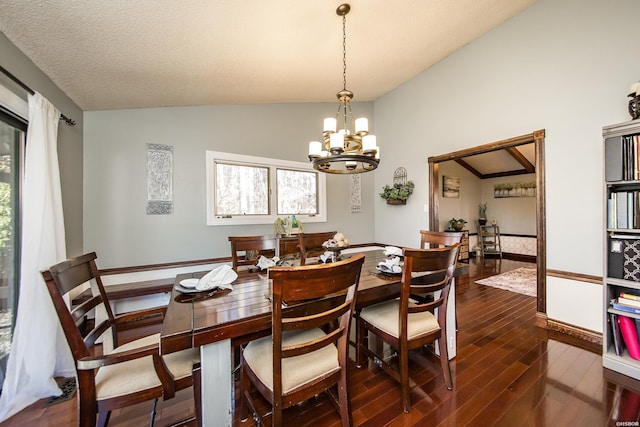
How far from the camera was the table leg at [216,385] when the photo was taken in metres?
1.06

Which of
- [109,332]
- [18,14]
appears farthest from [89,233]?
[18,14]

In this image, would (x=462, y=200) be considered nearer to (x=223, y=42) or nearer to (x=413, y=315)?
(x=413, y=315)

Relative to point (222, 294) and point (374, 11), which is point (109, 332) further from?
point (374, 11)

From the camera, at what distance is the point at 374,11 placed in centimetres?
231

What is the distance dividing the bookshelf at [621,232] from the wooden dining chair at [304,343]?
7.41 ft

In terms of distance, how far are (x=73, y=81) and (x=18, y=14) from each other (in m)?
0.76

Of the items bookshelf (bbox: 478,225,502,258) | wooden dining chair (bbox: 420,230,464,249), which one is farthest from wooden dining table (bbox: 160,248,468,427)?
bookshelf (bbox: 478,225,502,258)

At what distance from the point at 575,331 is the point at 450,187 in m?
4.14

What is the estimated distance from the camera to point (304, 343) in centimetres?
116

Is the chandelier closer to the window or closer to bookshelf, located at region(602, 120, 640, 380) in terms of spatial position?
the window

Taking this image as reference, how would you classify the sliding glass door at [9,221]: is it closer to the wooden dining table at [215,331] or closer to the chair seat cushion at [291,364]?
the wooden dining table at [215,331]

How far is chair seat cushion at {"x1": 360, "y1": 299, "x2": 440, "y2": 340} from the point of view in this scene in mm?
1600

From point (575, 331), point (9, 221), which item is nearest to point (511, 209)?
point (575, 331)

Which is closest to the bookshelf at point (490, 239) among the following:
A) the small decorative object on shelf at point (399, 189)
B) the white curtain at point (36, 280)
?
the small decorative object on shelf at point (399, 189)
